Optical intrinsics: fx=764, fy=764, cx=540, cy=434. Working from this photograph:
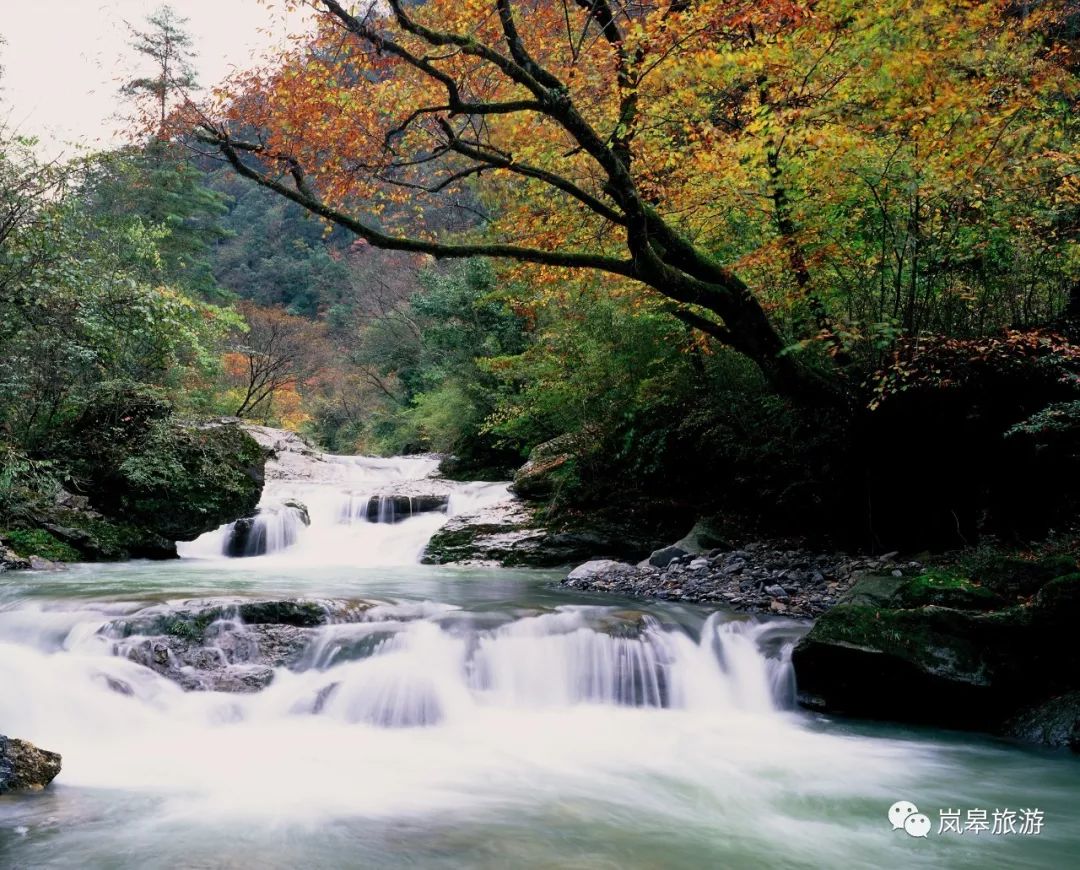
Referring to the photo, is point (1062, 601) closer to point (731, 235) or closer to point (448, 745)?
point (448, 745)

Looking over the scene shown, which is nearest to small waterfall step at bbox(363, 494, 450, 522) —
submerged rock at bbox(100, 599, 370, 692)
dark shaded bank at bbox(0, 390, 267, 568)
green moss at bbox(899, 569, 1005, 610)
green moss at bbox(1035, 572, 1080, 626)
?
dark shaded bank at bbox(0, 390, 267, 568)

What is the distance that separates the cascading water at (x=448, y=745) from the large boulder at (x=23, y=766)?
0.09 meters

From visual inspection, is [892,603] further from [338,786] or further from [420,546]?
[420,546]

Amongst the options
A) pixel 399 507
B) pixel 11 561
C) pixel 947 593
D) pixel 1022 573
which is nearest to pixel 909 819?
pixel 947 593

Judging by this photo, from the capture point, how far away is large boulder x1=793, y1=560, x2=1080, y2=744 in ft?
19.0

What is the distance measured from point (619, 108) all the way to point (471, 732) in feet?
23.0

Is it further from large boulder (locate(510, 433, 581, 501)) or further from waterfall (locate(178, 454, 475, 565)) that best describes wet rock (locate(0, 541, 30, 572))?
large boulder (locate(510, 433, 581, 501))

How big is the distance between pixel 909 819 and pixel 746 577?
498 cm

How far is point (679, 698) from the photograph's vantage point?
6.91 meters

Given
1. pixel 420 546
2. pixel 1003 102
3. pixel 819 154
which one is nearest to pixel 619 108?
pixel 819 154

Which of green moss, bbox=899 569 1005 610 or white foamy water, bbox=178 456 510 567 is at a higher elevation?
white foamy water, bbox=178 456 510 567

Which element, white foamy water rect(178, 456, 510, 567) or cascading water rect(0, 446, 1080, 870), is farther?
white foamy water rect(178, 456, 510, 567)

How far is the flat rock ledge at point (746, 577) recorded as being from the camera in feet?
28.4

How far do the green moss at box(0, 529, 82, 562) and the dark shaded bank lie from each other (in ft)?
0.16
